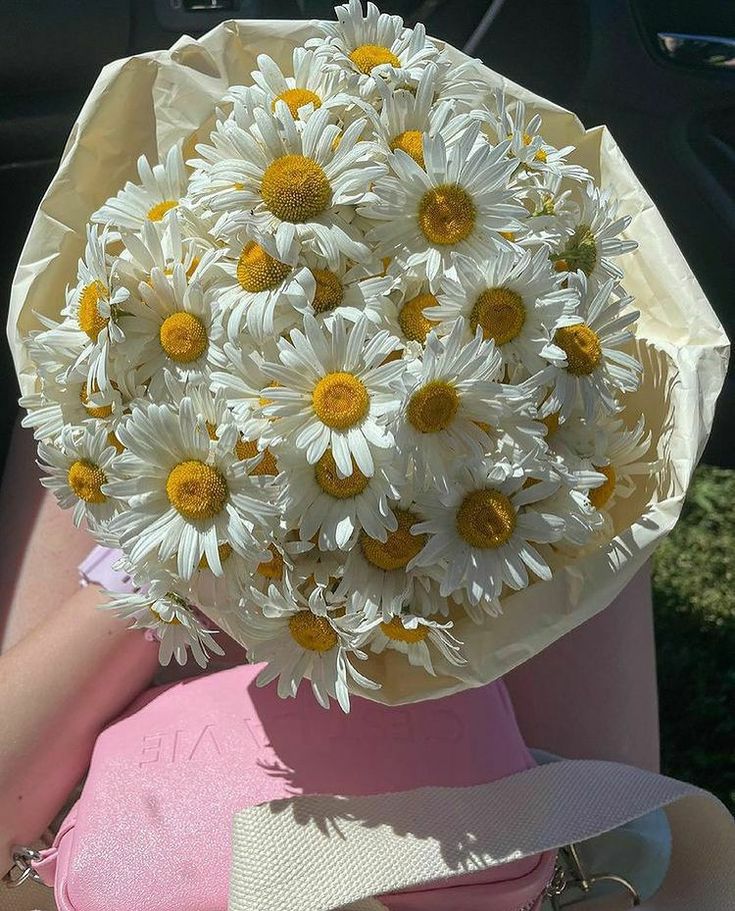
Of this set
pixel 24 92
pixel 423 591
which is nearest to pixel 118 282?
pixel 423 591

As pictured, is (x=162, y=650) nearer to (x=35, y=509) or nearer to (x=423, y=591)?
(x=423, y=591)

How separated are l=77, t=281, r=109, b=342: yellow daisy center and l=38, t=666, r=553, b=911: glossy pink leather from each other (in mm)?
483

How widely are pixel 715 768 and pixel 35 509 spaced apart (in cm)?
134

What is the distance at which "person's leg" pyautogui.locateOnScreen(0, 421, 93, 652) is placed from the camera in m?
1.26

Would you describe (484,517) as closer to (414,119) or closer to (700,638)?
(414,119)

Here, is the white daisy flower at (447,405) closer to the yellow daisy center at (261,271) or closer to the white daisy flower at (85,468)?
the yellow daisy center at (261,271)

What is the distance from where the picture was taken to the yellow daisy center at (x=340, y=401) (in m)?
0.62

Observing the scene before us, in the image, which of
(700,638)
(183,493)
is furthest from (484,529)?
(700,638)

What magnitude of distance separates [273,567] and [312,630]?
62 millimetres

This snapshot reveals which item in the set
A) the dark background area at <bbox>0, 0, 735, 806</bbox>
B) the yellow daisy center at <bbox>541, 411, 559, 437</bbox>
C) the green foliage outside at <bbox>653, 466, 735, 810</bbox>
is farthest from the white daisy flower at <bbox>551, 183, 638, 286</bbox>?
the green foliage outside at <bbox>653, 466, 735, 810</bbox>

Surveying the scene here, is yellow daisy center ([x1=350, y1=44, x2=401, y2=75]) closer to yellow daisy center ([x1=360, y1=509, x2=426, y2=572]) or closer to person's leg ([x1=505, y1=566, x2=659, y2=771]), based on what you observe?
yellow daisy center ([x1=360, y1=509, x2=426, y2=572])

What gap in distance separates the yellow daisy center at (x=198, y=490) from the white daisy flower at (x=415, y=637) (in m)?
0.15

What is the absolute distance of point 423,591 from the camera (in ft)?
2.32

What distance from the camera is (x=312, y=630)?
714 millimetres
